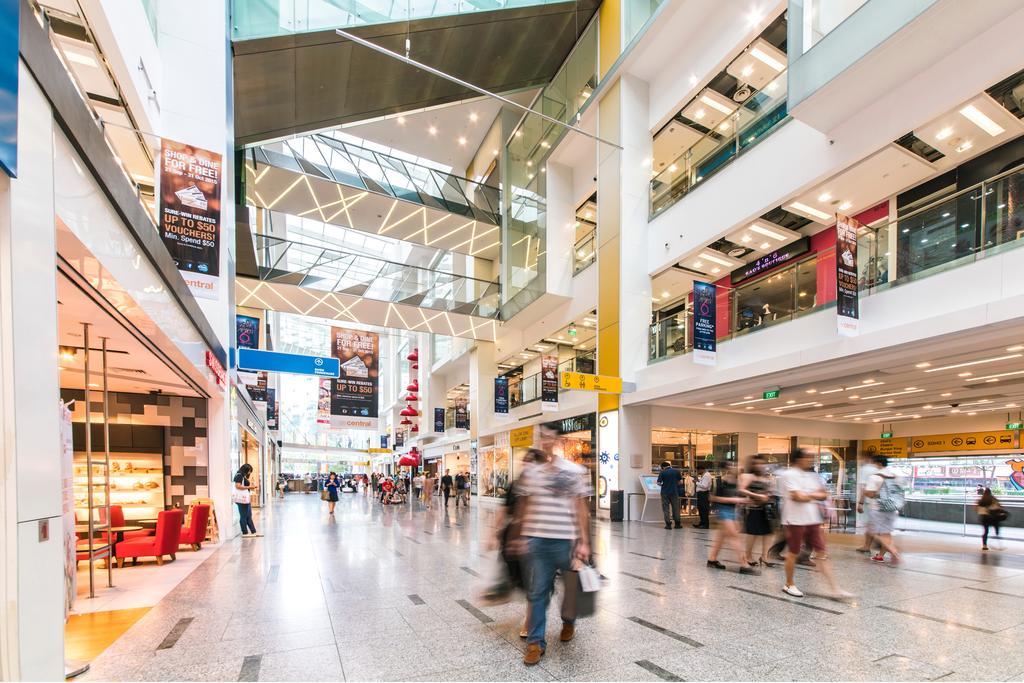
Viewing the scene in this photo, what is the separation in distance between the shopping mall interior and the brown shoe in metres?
0.08

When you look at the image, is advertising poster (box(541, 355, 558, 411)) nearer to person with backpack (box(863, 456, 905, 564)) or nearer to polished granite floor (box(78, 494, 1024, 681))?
polished granite floor (box(78, 494, 1024, 681))

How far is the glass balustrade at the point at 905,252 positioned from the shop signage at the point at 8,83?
9.29 metres

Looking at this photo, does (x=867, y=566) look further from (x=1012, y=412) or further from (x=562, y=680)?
(x=1012, y=412)

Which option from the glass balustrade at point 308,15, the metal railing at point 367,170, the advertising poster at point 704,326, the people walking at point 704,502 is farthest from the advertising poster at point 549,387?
Answer: the glass balustrade at point 308,15

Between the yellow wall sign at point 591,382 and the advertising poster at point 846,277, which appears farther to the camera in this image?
the yellow wall sign at point 591,382

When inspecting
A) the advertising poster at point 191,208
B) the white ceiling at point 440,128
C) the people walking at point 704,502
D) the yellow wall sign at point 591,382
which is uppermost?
the white ceiling at point 440,128

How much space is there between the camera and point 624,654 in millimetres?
3664

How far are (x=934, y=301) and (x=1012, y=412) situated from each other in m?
10.2

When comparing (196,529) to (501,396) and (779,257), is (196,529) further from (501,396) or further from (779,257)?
(779,257)

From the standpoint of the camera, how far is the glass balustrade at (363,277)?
53.7 feet

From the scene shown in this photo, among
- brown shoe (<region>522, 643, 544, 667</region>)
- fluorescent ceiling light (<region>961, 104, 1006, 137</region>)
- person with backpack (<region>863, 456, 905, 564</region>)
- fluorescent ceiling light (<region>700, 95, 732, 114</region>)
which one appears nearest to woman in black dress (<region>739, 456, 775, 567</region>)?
person with backpack (<region>863, 456, 905, 564</region>)

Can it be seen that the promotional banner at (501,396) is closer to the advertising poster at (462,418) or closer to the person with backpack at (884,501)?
the advertising poster at (462,418)

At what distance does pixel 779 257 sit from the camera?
13922 mm

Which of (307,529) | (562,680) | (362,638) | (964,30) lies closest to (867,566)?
(562,680)
